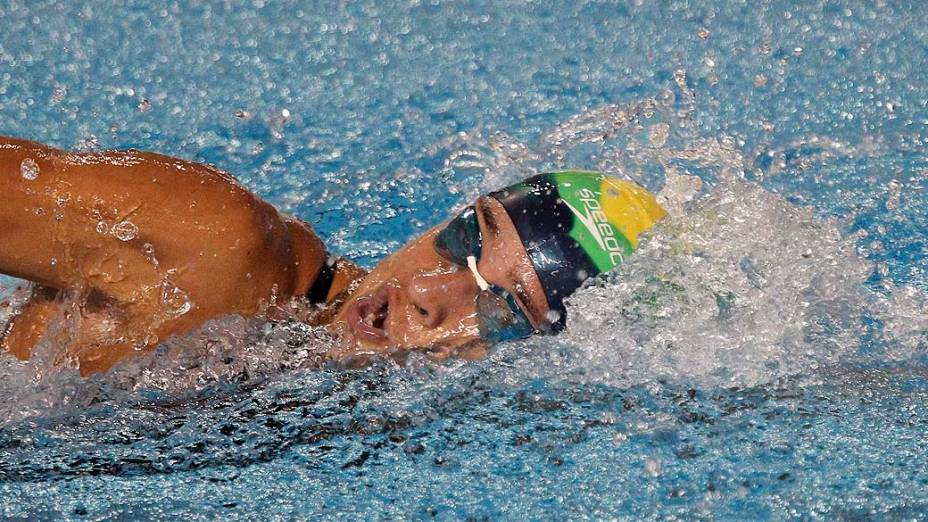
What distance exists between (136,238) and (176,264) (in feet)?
0.30

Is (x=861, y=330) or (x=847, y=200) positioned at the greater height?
(x=847, y=200)

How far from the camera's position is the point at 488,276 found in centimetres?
212

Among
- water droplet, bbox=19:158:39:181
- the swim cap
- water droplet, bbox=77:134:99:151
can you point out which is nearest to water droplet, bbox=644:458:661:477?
the swim cap

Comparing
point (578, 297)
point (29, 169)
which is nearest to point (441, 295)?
point (578, 297)

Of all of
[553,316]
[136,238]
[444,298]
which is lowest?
[553,316]

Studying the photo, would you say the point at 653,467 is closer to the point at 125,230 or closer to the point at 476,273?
the point at 476,273

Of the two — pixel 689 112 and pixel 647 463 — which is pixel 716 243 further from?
pixel 689 112

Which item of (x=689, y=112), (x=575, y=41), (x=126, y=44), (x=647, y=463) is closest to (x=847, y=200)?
(x=689, y=112)

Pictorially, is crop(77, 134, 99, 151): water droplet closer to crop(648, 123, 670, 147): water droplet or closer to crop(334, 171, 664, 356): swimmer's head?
crop(334, 171, 664, 356): swimmer's head

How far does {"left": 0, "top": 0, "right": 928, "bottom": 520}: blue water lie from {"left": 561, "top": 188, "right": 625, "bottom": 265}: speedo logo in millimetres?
55

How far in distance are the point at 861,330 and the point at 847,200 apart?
2.34 feet

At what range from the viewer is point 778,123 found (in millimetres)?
3434

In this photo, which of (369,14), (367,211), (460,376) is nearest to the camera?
(460,376)

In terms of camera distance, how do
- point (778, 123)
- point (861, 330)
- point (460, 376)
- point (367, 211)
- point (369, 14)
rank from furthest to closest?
point (369, 14) → point (778, 123) → point (367, 211) → point (861, 330) → point (460, 376)
